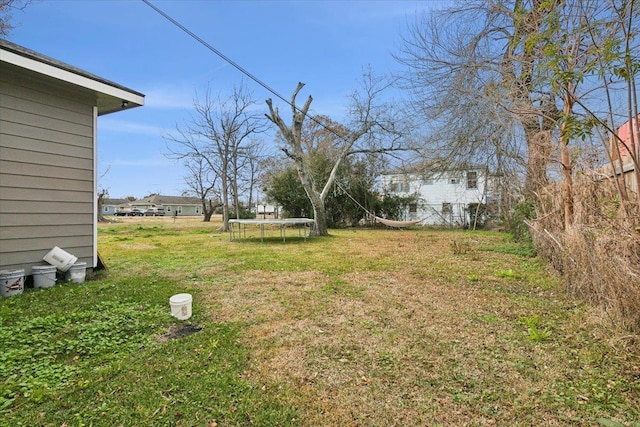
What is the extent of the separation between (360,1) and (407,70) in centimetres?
192

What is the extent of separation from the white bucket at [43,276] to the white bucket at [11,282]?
0.71ft

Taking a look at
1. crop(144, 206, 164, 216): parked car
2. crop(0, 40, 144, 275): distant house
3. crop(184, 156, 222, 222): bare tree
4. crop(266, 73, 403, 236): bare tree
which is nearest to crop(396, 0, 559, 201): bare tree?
crop(266, 73, 403, 236): bare tree

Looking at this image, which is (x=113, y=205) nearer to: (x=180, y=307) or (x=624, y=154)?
(x=180, y=307)

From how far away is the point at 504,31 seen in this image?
22.2 ft

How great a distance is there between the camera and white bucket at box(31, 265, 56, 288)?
4.02 m

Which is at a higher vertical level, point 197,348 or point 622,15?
point 622,15

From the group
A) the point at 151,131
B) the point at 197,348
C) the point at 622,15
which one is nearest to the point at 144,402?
the point at 197,348

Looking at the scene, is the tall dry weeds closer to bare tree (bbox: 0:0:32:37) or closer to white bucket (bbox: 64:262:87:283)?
white bucket (bbox: 64:262:87:283)

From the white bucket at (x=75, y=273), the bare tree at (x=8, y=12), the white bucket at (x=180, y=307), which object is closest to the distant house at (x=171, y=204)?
the bare tree at (x=8, y=12)

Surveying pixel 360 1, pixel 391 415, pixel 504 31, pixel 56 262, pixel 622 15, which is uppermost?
pixel 360 1

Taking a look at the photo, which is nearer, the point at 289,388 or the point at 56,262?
the point at 289,388

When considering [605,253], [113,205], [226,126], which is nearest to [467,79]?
[605,253]

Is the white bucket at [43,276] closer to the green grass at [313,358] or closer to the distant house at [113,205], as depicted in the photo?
the green grass at [313,358]

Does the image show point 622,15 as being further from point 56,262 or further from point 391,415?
point 56,262
